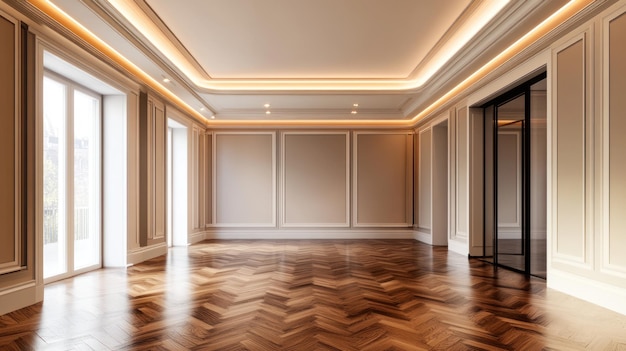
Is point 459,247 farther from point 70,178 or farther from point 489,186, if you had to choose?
point 70,178

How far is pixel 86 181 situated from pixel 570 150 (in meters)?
5.18

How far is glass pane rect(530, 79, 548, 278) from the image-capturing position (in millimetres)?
4391

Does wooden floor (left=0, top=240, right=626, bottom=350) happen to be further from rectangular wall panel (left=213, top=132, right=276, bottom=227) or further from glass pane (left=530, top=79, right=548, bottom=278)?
rectangular wall panel (left=213, top=132, right=276, bottom=227)

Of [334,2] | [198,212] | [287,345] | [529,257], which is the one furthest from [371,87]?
[287,345]

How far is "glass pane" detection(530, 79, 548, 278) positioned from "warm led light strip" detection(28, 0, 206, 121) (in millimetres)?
4692

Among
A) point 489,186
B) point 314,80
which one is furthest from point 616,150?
point 314,80

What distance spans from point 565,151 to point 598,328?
5.47ft

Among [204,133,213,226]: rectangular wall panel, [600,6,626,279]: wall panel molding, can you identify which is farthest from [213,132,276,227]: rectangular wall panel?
[600,6,626,279]: wall panel molding

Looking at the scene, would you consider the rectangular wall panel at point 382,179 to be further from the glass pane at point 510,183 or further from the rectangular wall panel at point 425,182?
the glass pane at point 510,183

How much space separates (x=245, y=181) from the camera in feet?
28.2

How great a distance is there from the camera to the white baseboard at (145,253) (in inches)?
205

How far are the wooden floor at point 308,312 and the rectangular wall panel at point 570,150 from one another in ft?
1.77

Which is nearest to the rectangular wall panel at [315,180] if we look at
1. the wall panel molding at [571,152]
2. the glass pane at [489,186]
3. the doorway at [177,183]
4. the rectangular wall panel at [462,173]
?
the doorway at [177,183]

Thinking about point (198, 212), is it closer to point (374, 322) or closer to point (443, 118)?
point (443, 118)
